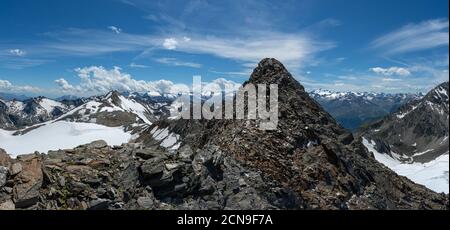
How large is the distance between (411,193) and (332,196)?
19.9 meters

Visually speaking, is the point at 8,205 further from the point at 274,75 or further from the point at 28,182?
the point at 274,75

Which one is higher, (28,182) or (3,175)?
(3,175)

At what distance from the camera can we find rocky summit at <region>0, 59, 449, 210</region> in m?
27.0

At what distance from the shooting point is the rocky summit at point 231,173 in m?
27.0

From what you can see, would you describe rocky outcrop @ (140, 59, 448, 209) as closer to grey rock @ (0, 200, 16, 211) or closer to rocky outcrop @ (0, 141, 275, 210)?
rocky outcrop @ (0, 141, 275, 210)

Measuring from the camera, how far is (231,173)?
3569 centimetres

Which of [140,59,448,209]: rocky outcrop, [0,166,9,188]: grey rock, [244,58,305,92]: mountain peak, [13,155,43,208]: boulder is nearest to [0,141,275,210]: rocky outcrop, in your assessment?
[13,155,43,208]: boulder

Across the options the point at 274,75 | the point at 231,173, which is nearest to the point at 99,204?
the point at 231,173

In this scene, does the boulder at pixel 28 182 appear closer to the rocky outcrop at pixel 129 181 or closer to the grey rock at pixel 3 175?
the rocky outcrop at pixel 129 181

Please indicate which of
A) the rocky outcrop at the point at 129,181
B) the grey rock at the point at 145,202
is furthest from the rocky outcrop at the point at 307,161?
the grey rock at the point at 145,202

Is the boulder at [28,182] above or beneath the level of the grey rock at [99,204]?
above
